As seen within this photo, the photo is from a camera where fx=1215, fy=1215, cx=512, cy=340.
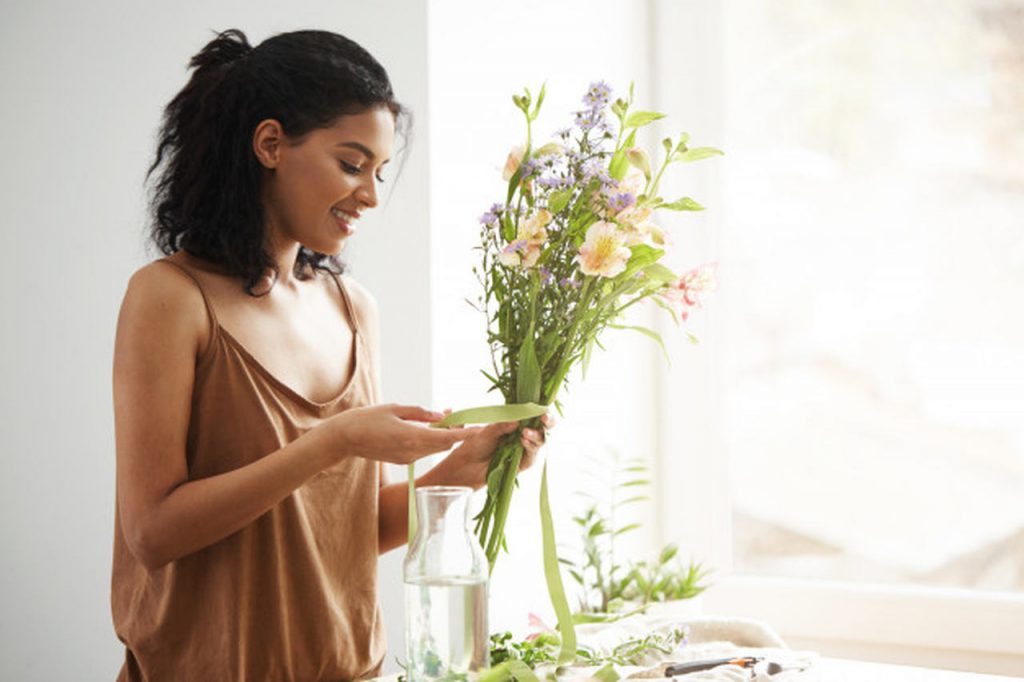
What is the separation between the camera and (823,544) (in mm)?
2836

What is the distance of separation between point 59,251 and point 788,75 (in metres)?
1.80

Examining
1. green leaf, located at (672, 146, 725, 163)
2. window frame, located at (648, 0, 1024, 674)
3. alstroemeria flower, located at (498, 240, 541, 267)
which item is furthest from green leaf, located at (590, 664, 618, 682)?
window frame, located at (648, 0, 1024, 674)

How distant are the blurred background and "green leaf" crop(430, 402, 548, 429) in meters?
0.81

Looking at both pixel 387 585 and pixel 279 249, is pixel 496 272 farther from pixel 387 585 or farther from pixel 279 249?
pixel 387 585

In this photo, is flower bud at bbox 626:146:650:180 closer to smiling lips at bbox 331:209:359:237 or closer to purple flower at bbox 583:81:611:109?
purple flower at bbox 583:81:611:109

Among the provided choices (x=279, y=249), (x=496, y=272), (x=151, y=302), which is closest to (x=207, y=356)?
(x=151, y=302)

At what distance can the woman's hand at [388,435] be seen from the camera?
3.92 ft

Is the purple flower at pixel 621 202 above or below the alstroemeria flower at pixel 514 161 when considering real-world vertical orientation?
below

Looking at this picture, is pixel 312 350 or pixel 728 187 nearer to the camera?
pixel 312 350

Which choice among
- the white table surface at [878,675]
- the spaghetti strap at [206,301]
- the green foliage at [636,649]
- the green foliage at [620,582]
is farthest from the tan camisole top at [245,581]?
the green foliage at [620,582]

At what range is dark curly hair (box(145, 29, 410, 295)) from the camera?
1373 mm

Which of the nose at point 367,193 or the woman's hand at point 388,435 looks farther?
the nose at point 367,193

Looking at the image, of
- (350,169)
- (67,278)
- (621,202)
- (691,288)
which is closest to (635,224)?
(621,202)

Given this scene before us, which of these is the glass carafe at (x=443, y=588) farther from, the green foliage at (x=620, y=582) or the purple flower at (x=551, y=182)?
the green foliage at (x=620, y=582)
